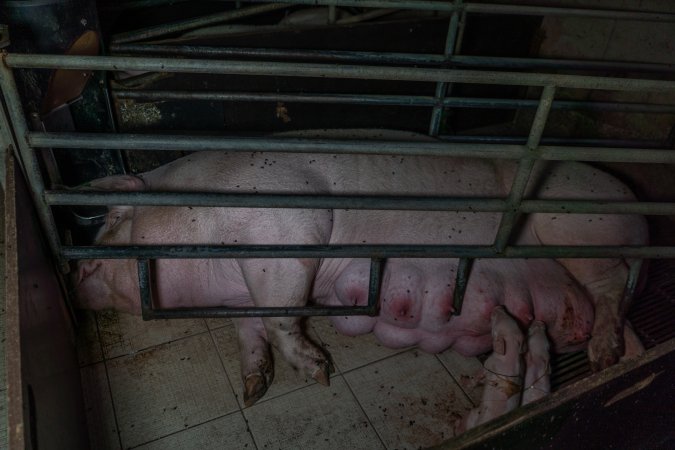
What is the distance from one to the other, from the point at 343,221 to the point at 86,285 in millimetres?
1128

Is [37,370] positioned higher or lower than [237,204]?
lower

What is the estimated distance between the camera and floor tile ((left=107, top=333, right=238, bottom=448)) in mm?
1982

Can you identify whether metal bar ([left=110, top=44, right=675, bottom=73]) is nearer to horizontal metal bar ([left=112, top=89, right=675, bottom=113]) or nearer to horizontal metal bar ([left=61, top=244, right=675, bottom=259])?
horizontal metal bar ([left=112, top=89, right=675, bottom=113])

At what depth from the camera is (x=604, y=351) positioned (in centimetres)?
214

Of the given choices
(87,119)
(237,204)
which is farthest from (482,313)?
(87,119)

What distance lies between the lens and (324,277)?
2.34m

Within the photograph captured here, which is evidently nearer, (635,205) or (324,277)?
(635,205)

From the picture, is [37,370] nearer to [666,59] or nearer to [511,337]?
[511,337]

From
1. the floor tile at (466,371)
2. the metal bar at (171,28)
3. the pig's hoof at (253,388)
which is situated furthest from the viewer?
the metal bar at (171,28)

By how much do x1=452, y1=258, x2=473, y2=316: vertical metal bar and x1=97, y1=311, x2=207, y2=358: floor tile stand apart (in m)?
1.13

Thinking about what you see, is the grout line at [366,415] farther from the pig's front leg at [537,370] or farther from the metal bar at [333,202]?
the metal bar at [333,202]

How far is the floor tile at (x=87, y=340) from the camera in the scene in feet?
7.19

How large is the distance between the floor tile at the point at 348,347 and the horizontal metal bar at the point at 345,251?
601mm

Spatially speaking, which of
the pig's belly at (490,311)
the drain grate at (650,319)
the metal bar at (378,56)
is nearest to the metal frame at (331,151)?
the pig's belly at (490,311)
